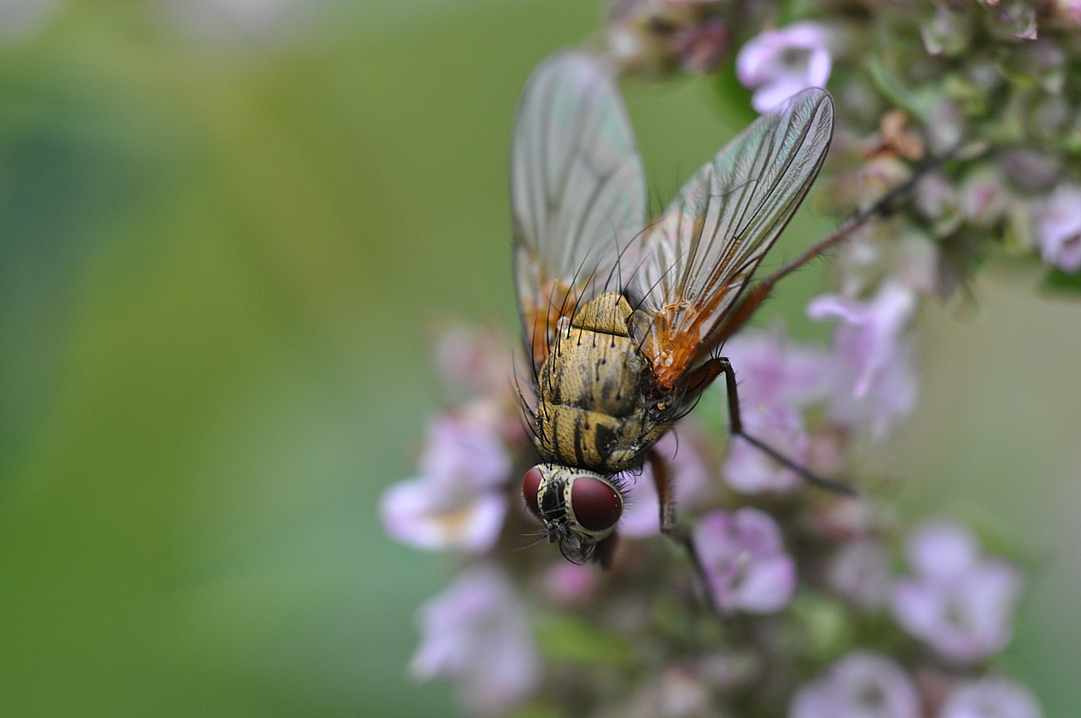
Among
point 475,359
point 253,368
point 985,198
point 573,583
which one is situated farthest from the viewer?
point 253,368

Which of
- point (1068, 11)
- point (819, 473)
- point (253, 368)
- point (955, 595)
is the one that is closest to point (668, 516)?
point (819, 473)

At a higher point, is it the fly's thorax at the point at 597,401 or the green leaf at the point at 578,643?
the fly's thorax at the point at 597,401

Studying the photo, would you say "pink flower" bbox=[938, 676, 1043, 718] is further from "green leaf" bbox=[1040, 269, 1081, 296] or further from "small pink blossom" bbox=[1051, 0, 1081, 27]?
"small pink blossom" bbox=[1051, 0, 1081, 27]

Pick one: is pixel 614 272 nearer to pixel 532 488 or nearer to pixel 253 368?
pixel 532 488

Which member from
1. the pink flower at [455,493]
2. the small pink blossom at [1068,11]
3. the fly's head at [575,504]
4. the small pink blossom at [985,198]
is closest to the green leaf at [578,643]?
the pink flower at [455,493]

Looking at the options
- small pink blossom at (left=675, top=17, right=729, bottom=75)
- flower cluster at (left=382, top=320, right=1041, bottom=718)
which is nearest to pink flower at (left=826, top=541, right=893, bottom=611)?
flower cluster at (left=382, top=320, right=1041, bottom=718)

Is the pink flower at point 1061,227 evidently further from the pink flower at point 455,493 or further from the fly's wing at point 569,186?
the pink flower at point 455,493
